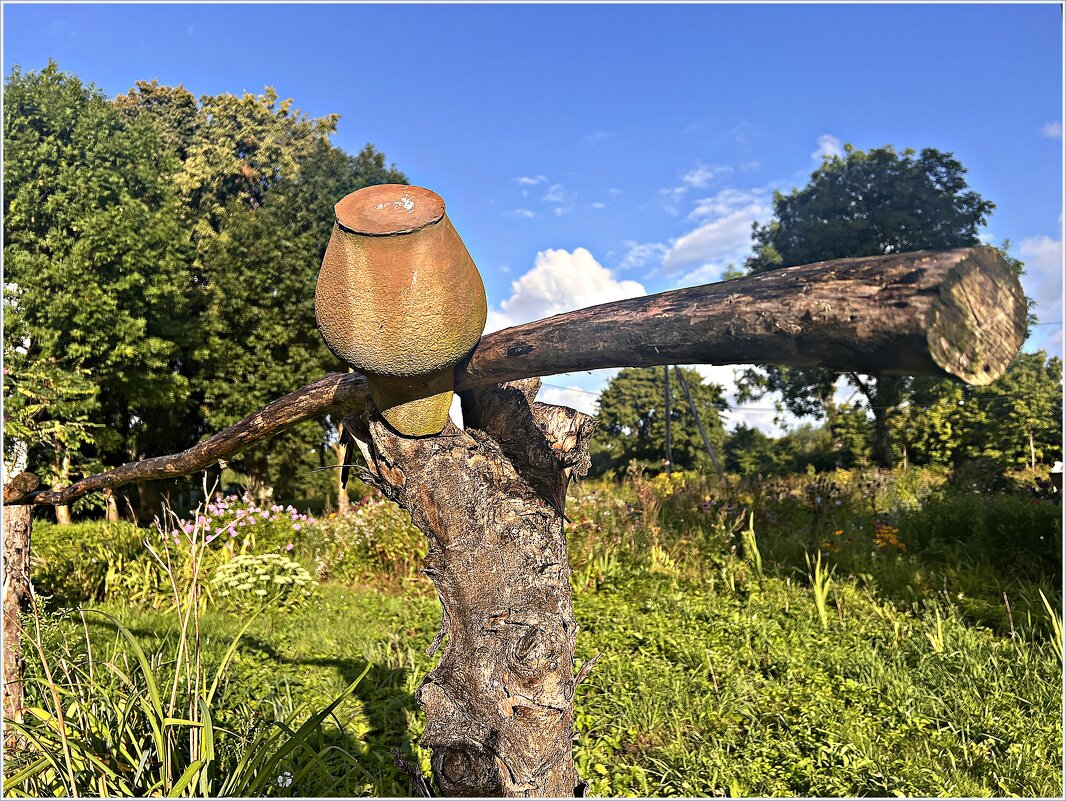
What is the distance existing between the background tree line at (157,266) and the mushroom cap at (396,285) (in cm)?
836

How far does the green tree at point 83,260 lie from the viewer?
835 cm

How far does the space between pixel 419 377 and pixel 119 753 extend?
2.21 metres

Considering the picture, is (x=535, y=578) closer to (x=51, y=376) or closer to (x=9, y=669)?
(x=9, y=669)

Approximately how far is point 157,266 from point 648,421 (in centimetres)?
1489

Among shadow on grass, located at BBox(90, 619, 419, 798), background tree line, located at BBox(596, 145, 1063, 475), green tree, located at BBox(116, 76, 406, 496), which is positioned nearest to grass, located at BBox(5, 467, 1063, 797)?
shadow on grass, located at BBox(90, 619, 419, 798)

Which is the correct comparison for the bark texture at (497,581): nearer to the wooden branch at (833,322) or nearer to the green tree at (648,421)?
the wooden branch at (833,322)

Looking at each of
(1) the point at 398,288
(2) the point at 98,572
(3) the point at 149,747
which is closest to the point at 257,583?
(2) the point at 98,572

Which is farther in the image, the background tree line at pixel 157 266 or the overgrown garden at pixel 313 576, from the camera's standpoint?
the background tree line at pixel 157 266

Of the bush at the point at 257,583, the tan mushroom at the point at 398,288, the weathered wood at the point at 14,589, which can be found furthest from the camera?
the bush at the point at 257,583

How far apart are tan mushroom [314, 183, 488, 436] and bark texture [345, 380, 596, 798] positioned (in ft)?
1.11

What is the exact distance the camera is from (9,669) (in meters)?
2.53

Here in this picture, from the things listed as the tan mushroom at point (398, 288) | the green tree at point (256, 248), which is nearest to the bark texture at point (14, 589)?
the tan mushroom at point (398, 288)

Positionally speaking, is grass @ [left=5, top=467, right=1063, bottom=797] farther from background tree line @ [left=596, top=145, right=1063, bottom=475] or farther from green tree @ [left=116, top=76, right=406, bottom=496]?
background tree line @ [left=596, top=145, right=1063, bottom=475]

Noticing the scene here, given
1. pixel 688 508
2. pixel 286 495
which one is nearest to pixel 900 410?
pixel 688 508
